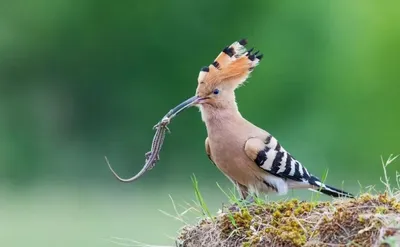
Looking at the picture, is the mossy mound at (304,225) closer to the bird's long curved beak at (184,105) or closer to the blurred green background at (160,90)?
the bird's long curved beak at (184,105)

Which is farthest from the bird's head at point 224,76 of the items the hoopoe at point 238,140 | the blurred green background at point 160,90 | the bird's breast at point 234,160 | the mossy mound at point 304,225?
the blurred green background at point 160,90

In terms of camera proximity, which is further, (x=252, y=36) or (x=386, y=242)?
(x=252, y=36)

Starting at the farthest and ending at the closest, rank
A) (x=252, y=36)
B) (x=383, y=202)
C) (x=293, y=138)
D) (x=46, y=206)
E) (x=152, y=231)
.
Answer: (x=252, y=36) < (x=293, y=138) < (x=46, y=206) < (x=152, y=231) < (x=383, y=202)

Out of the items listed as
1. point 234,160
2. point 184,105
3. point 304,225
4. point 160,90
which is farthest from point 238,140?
point 160,90

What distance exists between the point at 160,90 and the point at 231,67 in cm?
856

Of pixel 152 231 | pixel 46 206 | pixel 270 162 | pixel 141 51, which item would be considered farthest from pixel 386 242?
pixel 141 51

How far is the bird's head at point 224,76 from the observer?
3.24m

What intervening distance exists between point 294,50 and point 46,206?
3.30 metres

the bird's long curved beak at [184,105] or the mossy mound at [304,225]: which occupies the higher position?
the bird's long curved beak at [184,105]

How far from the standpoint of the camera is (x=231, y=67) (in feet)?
10.7

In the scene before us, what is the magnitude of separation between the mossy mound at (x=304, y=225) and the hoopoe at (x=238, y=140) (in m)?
0.56

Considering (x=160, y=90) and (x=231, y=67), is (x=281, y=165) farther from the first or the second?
(x=160, y=90)

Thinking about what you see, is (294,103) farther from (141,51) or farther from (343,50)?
(141,51)

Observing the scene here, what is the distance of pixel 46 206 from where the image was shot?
9.84 m
